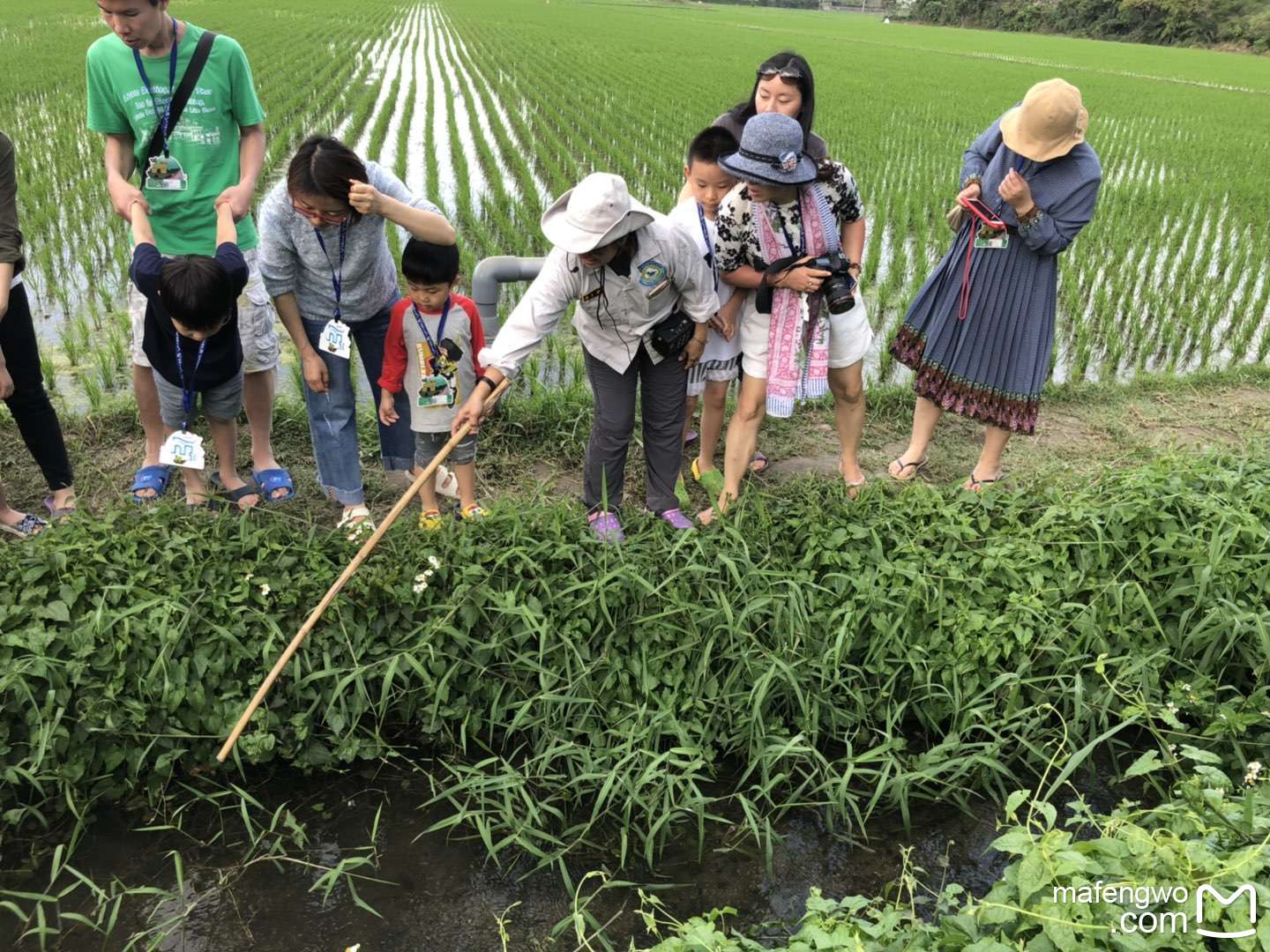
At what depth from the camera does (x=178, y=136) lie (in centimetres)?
284

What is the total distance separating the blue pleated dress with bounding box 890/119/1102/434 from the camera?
3.11m

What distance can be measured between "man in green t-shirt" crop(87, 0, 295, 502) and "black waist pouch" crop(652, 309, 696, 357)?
56.1 inches

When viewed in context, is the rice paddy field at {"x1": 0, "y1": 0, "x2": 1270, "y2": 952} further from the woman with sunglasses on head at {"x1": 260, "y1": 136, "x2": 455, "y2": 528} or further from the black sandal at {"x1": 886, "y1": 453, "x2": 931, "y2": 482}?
the black sandal at {"x1": 886, "y1": 453, "x2": 931, "y2": 482}

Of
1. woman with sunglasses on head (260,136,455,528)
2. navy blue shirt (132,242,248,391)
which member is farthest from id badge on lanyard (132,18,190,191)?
woman with sunglasses on head (260,136,455,528)

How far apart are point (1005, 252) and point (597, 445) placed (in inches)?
67.1

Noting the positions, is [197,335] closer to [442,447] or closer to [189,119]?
[189,119]

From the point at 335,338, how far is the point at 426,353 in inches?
11.6

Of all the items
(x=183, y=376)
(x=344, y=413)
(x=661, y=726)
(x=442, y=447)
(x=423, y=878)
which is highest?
(x=183, y=376)

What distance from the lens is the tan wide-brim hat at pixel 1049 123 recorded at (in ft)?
9.58

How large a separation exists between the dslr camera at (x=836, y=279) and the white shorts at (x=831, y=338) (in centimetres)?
11

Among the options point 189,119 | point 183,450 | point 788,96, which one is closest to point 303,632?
point 183,450

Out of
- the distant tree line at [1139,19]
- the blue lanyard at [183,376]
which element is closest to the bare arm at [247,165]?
the blue lanyard at [183,376]

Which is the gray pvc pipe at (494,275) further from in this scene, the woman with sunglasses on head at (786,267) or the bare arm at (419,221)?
the woman with sunglasses on head at (786,267)

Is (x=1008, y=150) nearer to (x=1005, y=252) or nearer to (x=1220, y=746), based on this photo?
(x=1005, y=252)
